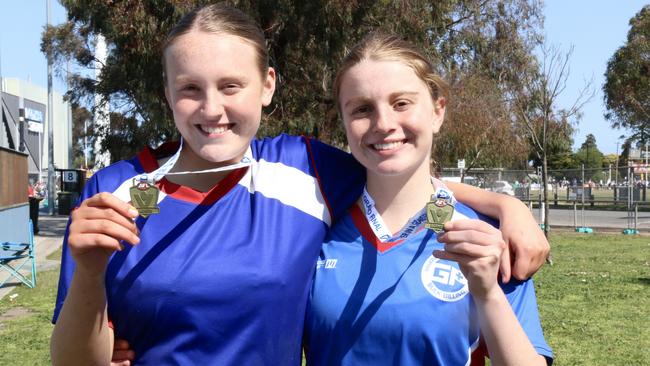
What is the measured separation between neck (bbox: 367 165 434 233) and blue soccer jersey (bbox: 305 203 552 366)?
0.12m

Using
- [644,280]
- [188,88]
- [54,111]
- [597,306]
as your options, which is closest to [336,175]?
[188,88]

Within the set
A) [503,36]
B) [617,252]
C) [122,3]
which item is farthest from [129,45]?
[503,36]

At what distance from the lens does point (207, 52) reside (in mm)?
2168

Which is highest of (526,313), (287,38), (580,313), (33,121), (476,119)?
(33,121)

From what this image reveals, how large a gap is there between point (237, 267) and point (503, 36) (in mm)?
27638

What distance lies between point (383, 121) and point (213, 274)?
2.26 ft

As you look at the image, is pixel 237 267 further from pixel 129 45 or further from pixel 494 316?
pixel 129 45

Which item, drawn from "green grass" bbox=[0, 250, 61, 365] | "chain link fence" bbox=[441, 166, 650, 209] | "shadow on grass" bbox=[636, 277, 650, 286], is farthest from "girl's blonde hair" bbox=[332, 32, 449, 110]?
"chain link fence" bbox=[441, 166, 650, 209]

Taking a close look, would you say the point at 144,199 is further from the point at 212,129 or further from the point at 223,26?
the point at 223,26

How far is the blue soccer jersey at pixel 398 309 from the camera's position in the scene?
2.08 meters

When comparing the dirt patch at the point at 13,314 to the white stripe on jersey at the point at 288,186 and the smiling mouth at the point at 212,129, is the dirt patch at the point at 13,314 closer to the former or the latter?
the white stripe on jersey at the point at 288,186

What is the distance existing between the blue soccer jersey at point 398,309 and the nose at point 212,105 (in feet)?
1.99

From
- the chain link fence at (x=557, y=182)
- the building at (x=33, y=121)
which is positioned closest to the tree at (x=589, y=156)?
the chain link fence at (x=557, y=182)

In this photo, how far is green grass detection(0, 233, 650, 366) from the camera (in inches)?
278
